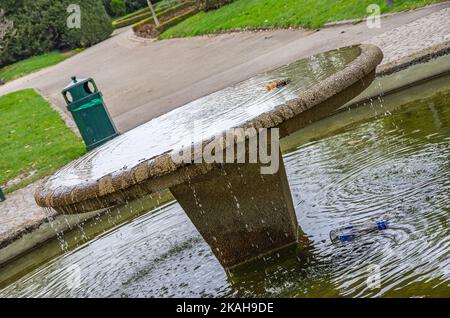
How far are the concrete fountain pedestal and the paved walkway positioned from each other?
3268mm

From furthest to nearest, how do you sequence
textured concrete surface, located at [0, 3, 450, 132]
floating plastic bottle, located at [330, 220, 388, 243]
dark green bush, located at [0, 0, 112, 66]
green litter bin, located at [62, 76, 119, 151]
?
dark green bush, located at [0, 0, 112, 66] → textured concrete surface, located at [0, 3, 450, 132] → green litter bin, located at [62, 76, 119, 151] → floating plastic bottle, located at [330, 220, 388, 243]

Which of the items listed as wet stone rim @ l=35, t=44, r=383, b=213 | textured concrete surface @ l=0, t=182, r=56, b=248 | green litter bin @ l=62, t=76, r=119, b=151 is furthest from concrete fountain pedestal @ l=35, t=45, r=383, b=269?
green litter bin @ l=62, t=76, r=119, b=151

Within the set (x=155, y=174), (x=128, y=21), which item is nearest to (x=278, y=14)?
(x=155, y=174)

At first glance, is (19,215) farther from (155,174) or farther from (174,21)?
(174,21)

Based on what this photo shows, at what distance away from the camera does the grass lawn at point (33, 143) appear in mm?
12523

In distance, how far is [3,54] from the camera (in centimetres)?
3947

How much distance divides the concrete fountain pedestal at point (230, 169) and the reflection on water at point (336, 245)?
30cm

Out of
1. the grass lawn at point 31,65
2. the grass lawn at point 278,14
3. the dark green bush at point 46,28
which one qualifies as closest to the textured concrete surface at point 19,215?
the grass lawn at point 278,14

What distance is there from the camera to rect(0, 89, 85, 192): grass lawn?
12523 mm

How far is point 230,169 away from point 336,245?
0.84 meters

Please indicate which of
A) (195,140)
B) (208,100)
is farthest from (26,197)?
(195,140)

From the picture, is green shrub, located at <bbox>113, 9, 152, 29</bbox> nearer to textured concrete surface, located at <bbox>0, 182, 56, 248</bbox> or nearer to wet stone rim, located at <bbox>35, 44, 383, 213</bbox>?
textured concrete surface, located at <bbox>0, 182, 56, 248</bbox>

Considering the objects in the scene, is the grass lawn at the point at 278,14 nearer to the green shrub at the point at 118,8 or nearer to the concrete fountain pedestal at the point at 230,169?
the concrete fountain pedestal at the point at 230,169
